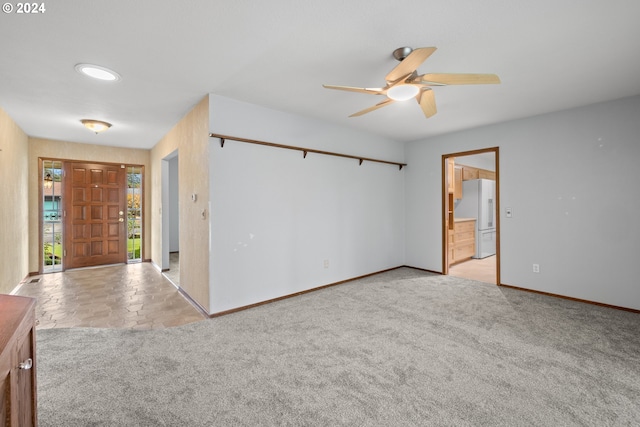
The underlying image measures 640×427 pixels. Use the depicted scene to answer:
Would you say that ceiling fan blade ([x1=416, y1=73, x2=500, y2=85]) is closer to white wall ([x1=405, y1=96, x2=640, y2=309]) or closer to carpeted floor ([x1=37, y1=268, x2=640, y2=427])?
carpeted floor ([x1=37, y1=268, x2=640, y2=427])

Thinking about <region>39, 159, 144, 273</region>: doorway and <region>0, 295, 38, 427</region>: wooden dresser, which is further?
<region>39, 159, 144, 273</region>: doorway

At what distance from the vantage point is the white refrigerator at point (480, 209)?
6781 mm

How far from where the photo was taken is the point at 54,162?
5449mm

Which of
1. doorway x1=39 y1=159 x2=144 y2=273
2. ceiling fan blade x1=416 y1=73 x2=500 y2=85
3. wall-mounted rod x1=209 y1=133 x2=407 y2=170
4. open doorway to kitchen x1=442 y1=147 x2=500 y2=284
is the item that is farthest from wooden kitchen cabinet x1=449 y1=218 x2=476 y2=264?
→ doorway x1=39 y1=159 x2=144 y2=273

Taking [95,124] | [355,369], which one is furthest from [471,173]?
[95,124]

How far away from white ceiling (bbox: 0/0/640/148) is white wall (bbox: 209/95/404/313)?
0.39m

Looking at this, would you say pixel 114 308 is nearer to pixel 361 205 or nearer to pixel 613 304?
pixel 361 205

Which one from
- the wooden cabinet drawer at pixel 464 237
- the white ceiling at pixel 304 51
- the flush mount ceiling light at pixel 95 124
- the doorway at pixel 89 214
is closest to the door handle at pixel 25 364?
the white ceiling at pixel 304 51

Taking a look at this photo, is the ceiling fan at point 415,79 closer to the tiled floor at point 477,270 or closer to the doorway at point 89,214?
the tiled floor at point 477,270

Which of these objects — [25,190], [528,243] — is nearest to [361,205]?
[528,243]

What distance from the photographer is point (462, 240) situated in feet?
21.0

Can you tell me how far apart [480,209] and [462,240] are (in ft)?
3.26

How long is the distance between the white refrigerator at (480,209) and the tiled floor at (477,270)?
0.44 metres

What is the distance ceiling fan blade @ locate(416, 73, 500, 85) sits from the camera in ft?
6.61
